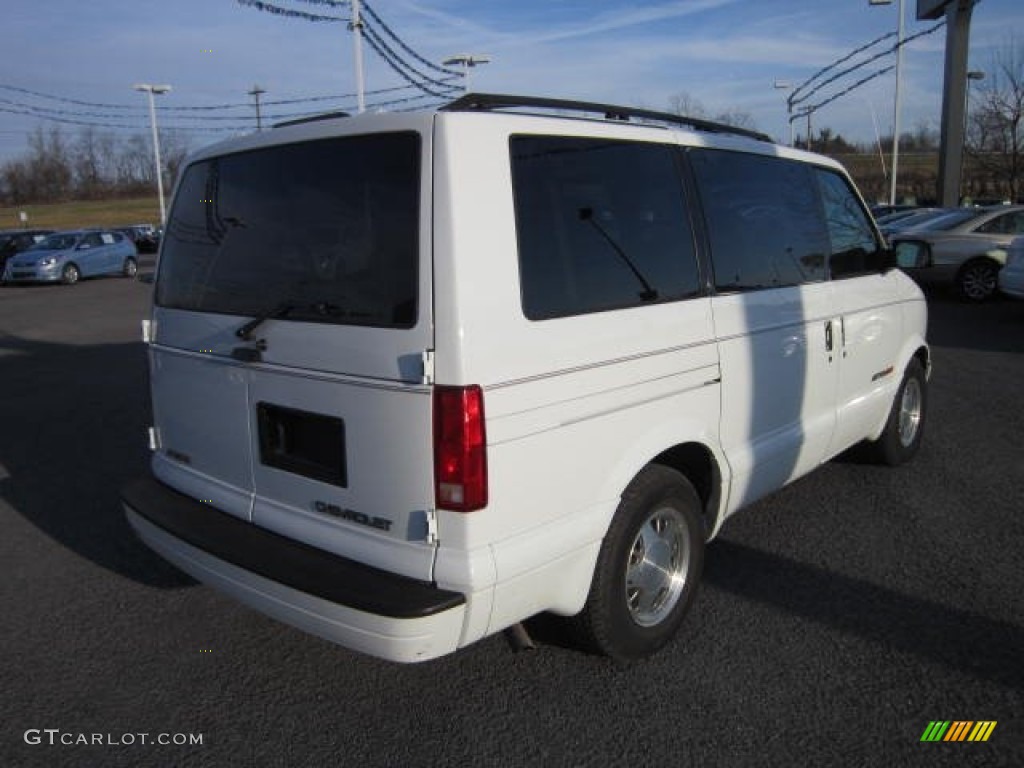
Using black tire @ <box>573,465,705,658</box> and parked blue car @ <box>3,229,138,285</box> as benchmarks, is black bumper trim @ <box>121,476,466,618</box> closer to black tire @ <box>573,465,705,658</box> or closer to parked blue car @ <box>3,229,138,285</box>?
black tire @ <box>573,465,705,658</box>

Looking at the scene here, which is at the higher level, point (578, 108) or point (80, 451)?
point (578, 108)

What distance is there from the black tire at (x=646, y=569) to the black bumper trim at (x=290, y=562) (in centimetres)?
70

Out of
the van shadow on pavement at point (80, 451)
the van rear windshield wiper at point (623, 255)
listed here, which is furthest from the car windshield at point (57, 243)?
the van rear windshield wiper at point (623, 255)

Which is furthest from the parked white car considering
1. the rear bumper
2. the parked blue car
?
the parked blue car

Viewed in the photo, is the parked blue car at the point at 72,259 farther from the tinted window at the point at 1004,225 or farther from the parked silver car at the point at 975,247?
the tinted window at the point at 1004,225

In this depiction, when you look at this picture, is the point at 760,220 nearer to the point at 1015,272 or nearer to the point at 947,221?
the point at 1015,272

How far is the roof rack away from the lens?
2699 millimetres

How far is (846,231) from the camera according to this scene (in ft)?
15.1

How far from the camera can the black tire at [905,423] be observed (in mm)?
5238

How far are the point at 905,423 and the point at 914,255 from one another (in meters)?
1.16

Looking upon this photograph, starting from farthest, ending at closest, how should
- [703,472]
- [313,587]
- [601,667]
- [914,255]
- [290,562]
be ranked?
1. [914,255]
2. [703,472]
3. [601,667]
4. [290,562]
5. [313,587]

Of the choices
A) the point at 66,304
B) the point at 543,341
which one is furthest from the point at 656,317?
the point at 66,304

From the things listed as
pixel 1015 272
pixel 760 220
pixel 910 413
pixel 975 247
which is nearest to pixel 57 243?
pixel 975 247

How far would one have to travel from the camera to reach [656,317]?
3.02m
